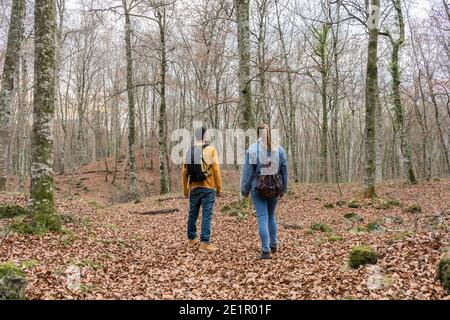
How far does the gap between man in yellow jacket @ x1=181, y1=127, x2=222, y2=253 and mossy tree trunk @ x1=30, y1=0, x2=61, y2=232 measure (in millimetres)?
2804

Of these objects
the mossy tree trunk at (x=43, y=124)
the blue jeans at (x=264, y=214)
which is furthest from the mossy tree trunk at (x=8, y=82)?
the blue jeans at (x=264, y=214)

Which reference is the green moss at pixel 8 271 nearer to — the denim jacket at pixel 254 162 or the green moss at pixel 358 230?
the denim jacket at pixel 254 162

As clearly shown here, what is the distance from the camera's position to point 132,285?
533cm

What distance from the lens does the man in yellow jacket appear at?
7156 mm

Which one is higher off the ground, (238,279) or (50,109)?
Result: (50,109)

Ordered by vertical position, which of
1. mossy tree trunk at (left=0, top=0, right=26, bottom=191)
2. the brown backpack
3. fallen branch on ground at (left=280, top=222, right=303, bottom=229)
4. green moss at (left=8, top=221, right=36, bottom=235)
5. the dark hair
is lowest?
fallen branch on ground at (left=280, top=222, right=303, bottom=229)

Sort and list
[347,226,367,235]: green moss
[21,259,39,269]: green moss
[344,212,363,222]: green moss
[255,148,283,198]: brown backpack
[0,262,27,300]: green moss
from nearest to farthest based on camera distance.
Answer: [0,262,27,300]: green moss, [21,259,39,269]: green moss, [255,148,283,198]: brown backpack, [347,226,367,235]: green moss, [344,212,363,222]: green moss

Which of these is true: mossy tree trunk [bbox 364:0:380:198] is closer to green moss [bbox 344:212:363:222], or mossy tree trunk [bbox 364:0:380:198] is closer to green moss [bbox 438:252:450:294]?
green moss [bbox 344:212:363:222]

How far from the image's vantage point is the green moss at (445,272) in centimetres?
400

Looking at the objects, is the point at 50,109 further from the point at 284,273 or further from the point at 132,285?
the point at 284,273

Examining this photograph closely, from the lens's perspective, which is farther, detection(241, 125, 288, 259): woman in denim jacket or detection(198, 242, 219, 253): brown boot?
detection(198, 242, 219, 253): brown boot

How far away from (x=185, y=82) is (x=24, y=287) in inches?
1239
